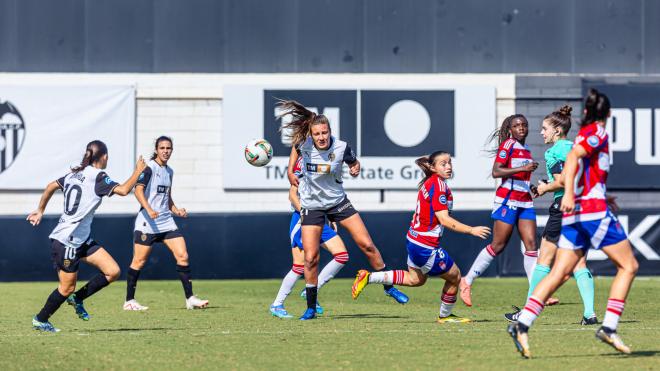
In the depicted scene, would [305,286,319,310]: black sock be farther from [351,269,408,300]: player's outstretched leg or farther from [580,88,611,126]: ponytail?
[580,88,611,126]: ponytail

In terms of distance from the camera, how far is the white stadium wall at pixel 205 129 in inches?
830

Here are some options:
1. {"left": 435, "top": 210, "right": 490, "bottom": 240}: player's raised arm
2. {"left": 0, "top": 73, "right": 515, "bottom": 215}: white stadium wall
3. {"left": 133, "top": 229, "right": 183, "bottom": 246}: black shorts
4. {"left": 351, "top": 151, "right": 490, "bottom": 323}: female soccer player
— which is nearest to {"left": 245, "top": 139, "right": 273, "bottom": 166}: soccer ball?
{"left": 133, "top": 229, "right": 183, "bottom": 246}: black shorts

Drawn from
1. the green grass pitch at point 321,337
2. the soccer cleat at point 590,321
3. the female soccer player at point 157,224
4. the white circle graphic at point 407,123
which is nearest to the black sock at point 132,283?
the female soccer player at point 157,224

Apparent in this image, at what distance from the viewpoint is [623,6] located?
2125 centimetres

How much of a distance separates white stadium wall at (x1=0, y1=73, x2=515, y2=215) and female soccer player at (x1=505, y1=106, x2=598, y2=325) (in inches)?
360

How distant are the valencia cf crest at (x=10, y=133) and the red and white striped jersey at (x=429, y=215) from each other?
38.0ft

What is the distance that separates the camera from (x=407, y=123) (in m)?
21.3

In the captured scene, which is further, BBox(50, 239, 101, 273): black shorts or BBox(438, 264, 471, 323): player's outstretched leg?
BBox(438, 264, 471, 323): player's outstretched leg

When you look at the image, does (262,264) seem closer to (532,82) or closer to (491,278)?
(491,278)

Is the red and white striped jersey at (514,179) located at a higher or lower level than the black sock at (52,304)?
higher

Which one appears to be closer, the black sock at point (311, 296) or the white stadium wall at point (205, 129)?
the black sock at point (311, 296)

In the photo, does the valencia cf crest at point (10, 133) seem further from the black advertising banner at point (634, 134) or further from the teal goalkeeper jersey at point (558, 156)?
the teal goalkeeper jersey at point (558, 156)

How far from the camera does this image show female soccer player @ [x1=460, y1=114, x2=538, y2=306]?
40.7 ft

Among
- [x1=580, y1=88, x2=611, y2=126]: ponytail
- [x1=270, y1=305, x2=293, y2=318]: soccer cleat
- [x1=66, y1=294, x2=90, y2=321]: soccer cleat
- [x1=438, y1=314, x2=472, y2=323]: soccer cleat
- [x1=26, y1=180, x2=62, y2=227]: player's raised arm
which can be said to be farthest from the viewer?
[x1=270, y1=305, x2=293, y2=318]: soccer cleat
